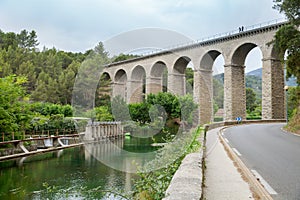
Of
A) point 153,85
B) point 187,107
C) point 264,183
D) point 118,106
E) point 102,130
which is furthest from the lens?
point 153,85

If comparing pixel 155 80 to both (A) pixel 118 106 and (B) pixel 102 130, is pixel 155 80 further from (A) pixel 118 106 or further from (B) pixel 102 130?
(B) pixel 102 130

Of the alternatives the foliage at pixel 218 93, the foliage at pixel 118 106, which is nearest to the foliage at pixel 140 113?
the foliage at pixel 118 106

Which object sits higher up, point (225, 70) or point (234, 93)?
point (225, 70)

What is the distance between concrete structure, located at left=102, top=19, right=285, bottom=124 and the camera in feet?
92.4

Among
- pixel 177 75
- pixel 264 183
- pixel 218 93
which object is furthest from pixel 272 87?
pixel 218 93

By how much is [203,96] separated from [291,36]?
21.1m

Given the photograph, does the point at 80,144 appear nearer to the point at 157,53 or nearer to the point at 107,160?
the point at 107,160

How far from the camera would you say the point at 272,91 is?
27797mm

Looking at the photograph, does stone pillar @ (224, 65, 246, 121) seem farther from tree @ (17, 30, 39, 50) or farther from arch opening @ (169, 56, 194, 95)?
tree @ (17, 30, 39, 50)

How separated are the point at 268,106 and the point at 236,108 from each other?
13.0 feet

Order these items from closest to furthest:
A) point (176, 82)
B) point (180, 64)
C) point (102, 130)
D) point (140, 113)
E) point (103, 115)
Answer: point (103, 115)
point (102, 130)
point (140, 113)
point (176, 82)
point (180, 64)

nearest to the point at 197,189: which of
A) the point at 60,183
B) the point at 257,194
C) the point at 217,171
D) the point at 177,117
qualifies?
the point at 257,194

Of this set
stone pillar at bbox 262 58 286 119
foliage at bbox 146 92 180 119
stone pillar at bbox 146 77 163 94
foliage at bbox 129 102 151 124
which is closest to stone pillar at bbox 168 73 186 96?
stone pillar at bbox 146 77 163 94

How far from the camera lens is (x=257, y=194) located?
386 centimetres
